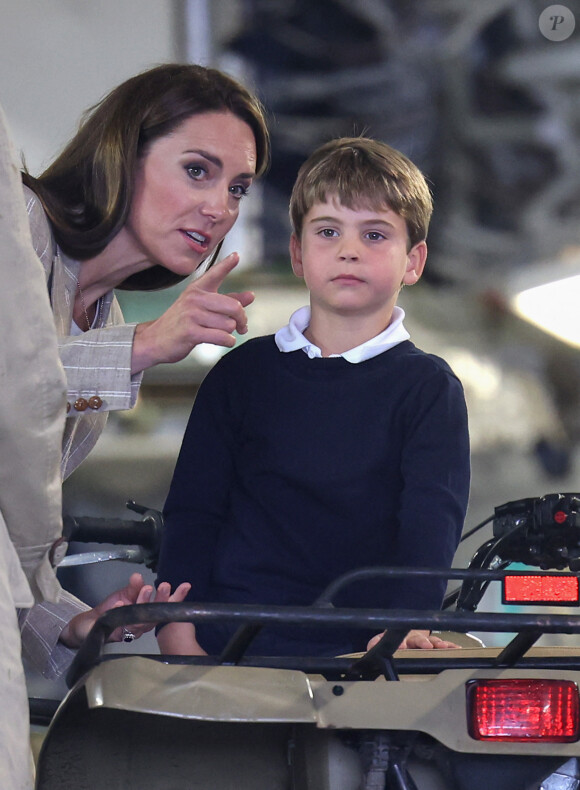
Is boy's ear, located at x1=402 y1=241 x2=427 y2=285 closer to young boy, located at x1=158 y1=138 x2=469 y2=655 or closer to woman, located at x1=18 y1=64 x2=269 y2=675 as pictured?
young boy, located at x1=158 y1=138 x2=469 y2=655

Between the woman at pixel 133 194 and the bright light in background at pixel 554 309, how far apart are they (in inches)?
138

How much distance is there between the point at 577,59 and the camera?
5504 millimetres

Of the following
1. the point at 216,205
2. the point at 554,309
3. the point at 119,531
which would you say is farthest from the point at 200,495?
the point at 554,309

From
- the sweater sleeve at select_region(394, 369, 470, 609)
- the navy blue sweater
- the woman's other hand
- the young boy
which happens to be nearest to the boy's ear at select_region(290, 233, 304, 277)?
the young boy

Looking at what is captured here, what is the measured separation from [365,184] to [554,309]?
4016 mm

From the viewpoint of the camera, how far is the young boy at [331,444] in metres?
1.76

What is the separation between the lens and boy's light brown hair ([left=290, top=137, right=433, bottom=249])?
1879mm

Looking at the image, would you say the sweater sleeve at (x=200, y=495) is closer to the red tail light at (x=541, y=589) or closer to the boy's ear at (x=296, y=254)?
the boy's ear at (x=296, y=254)

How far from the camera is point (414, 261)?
200cm

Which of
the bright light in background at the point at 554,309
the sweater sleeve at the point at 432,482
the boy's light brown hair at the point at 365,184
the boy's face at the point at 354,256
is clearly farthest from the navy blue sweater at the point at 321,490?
the bright light in background at the point at 554,309

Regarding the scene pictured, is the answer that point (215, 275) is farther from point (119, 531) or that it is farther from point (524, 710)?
point (524, 710)

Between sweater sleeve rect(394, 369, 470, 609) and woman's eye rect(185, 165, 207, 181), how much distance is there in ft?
2.14

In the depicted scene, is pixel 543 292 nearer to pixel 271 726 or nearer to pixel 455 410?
pixel 455 410

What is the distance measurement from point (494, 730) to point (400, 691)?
0.39ft
